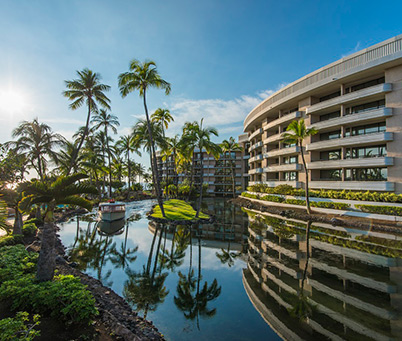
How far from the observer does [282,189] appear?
115 feet

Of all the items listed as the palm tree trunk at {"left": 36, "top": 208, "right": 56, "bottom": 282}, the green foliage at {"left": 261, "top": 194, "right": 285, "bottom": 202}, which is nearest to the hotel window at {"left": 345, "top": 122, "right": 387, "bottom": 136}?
the green foliage at {"left": 261, "top": 194, "right": 285, "bottom": 202}

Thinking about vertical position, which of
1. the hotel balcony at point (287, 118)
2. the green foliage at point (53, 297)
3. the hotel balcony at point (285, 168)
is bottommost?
the green foliage at point (53, 297)

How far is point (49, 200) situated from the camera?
9.30 meters

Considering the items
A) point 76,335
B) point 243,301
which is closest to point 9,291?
point 76,335

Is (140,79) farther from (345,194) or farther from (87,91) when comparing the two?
(345,194)

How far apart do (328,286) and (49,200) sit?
43.4ft

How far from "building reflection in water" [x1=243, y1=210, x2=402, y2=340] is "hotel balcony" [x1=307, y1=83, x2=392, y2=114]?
694 inches

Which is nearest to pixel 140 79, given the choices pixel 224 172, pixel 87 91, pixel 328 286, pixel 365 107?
pixel 87 91

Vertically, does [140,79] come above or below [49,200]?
above

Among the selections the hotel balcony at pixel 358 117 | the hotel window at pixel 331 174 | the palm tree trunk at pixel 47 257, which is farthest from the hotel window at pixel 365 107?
the palm tree trunk at pixel 47 257

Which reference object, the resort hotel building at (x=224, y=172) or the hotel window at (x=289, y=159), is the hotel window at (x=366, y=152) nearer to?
the hotel window at (x=289, y=159)

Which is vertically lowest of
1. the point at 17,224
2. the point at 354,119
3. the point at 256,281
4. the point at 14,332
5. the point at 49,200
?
the point at 256,281

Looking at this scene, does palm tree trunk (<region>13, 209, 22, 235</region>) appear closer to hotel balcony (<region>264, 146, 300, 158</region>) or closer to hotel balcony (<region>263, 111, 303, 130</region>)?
hotel balcony (<region>264, 146, 300, 158</region>)

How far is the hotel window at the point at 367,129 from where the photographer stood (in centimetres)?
2761
